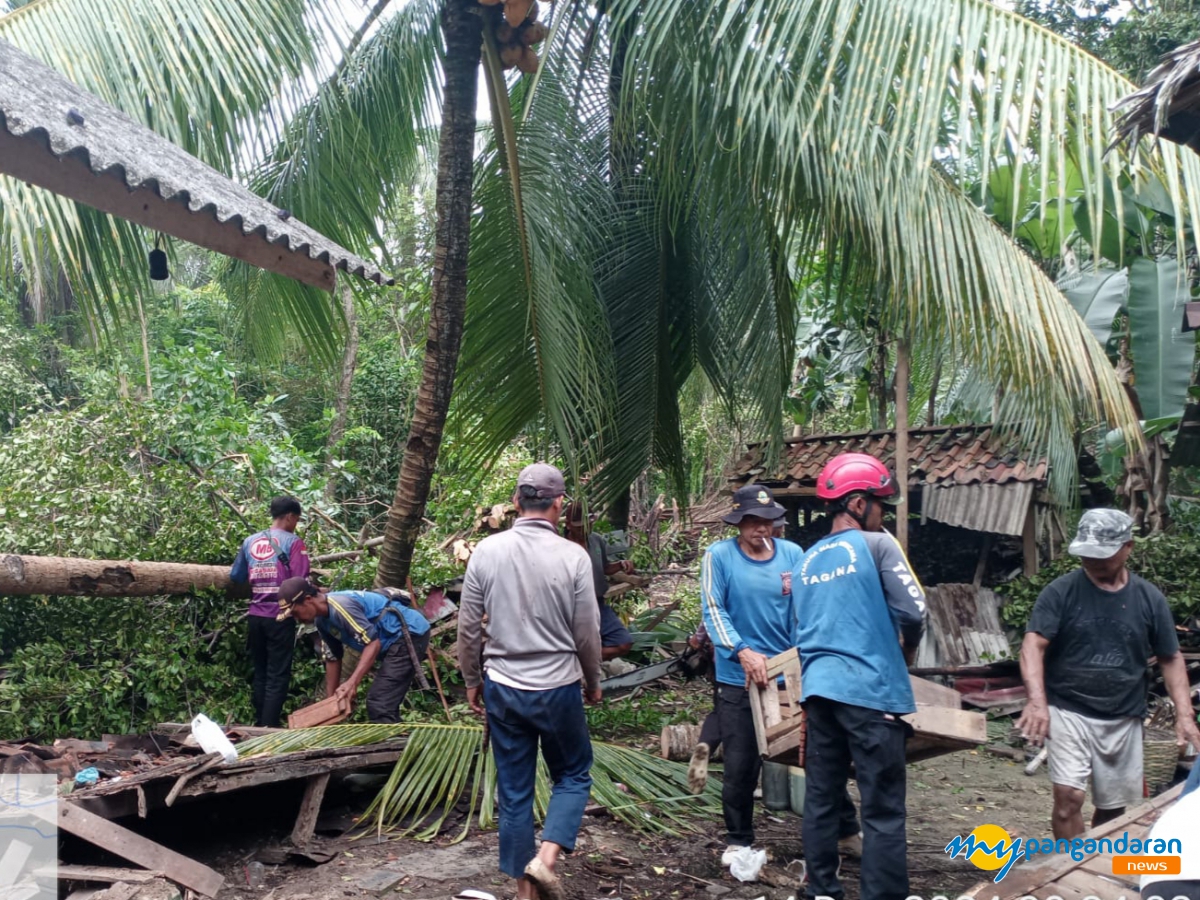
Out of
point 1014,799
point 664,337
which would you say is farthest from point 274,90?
point 1014,799

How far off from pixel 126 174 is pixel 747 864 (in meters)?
3.90

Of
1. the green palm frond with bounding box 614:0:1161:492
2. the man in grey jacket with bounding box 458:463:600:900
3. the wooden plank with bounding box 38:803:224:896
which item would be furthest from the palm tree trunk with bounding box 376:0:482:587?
the wooden plank with bounding box 38:803:224:896

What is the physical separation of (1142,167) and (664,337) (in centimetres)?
464

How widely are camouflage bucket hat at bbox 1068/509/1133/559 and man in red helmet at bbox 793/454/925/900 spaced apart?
823 mm

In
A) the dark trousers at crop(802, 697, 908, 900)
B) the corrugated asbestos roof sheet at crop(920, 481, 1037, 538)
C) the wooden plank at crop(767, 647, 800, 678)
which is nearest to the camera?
the dark trousers at crop(802, 697, 908, 900)

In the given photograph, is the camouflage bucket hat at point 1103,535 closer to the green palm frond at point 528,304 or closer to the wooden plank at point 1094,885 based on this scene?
the wooden plank at point 1094,885

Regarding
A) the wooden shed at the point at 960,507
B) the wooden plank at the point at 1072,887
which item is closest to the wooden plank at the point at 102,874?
the wooden plank at the point at 1072,887

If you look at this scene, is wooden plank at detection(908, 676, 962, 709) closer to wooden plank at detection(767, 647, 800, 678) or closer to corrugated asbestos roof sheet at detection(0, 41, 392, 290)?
wooden plank at detection(767, 647, 800, 678)

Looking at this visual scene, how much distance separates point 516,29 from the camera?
669 centimetres

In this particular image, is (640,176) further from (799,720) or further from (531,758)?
(531,758)

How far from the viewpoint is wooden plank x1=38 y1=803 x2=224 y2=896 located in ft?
15.6

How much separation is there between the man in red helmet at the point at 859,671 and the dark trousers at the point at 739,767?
70 centimetres

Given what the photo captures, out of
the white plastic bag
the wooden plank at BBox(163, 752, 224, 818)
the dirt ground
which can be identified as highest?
the wooden plank at BBox(163, 752, 224, 818)

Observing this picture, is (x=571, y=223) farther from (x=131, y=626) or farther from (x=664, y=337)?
(x=131, y=626)
